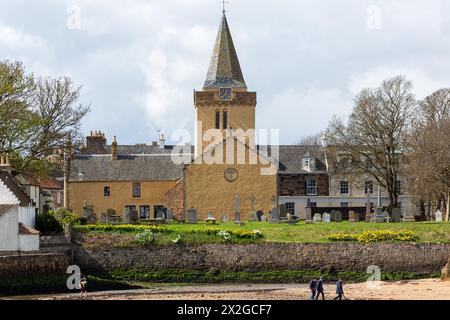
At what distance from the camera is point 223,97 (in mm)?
91875

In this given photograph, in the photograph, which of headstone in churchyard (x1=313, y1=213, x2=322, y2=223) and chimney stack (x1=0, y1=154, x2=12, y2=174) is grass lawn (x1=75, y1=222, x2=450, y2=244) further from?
chimney stack (x1=0, y1=154, x2=12, y2=174)

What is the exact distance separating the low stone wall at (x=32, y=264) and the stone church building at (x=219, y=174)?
24.6 meters

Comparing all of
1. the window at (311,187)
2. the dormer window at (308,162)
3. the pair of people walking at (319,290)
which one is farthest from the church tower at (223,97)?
the pair of people walking at (319,290)

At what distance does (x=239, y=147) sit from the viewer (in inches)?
3282

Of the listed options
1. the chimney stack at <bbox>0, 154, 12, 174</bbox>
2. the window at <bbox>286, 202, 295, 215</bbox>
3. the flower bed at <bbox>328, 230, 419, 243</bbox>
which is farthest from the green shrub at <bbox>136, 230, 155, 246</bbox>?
the window at <bbox>286, 202, 295, 215</bbox>

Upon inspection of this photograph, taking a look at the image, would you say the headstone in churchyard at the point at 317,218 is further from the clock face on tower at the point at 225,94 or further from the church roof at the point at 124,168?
the clock face on tower at the point at 225,94

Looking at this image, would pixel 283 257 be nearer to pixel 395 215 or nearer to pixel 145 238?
pixel 145 238

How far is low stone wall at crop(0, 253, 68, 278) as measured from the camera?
182 feet

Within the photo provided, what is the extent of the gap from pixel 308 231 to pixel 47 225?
1585 cm

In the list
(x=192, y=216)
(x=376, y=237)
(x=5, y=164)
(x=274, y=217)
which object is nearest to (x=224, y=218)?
(x=192, y=216)

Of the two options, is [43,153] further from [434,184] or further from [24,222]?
[434,184]

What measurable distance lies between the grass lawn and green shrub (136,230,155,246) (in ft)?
1.57

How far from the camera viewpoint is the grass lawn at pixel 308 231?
63281 mm
